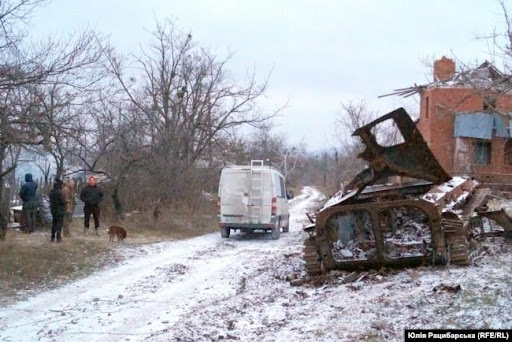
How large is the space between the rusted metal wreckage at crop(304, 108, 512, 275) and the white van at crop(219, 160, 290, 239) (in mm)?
6992

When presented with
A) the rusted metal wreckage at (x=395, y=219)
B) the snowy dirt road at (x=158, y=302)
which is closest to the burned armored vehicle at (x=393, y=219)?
the rusted metal wreckage at (x=395, y=219)

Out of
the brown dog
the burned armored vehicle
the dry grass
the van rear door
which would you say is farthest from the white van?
the burned armored vehicle

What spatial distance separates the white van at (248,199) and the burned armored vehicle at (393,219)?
22.9ft

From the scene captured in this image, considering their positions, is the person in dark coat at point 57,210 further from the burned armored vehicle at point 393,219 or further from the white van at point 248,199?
the burned armored vehicle at point 393,219

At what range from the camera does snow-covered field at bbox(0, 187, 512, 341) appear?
6.82 metres

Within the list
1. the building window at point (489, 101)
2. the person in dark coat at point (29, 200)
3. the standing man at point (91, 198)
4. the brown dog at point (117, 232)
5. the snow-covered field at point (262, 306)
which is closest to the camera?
the snow-covered field at point (262, 306)

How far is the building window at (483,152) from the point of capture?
41.0m

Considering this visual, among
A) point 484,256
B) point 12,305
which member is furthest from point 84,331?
point 484,256

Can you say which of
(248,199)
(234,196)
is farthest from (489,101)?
(234,196)

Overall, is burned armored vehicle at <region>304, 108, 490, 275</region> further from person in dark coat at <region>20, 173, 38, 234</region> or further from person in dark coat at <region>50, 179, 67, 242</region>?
person in dark coat at <region>20, 173, 38, 234</region>

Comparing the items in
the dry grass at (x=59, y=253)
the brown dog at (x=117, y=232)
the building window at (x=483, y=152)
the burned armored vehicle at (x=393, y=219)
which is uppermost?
the building window at (x=483, y=152)

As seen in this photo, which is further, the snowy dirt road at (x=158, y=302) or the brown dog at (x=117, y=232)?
the brown dog at (x=117, y=232)

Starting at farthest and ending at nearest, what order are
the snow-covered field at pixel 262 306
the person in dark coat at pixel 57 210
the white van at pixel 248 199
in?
the white van at pixel 248 199 < the person in dark coat at pixel 57 210 < the snow-covered field at pixel 262 306

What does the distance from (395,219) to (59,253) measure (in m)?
7.26
